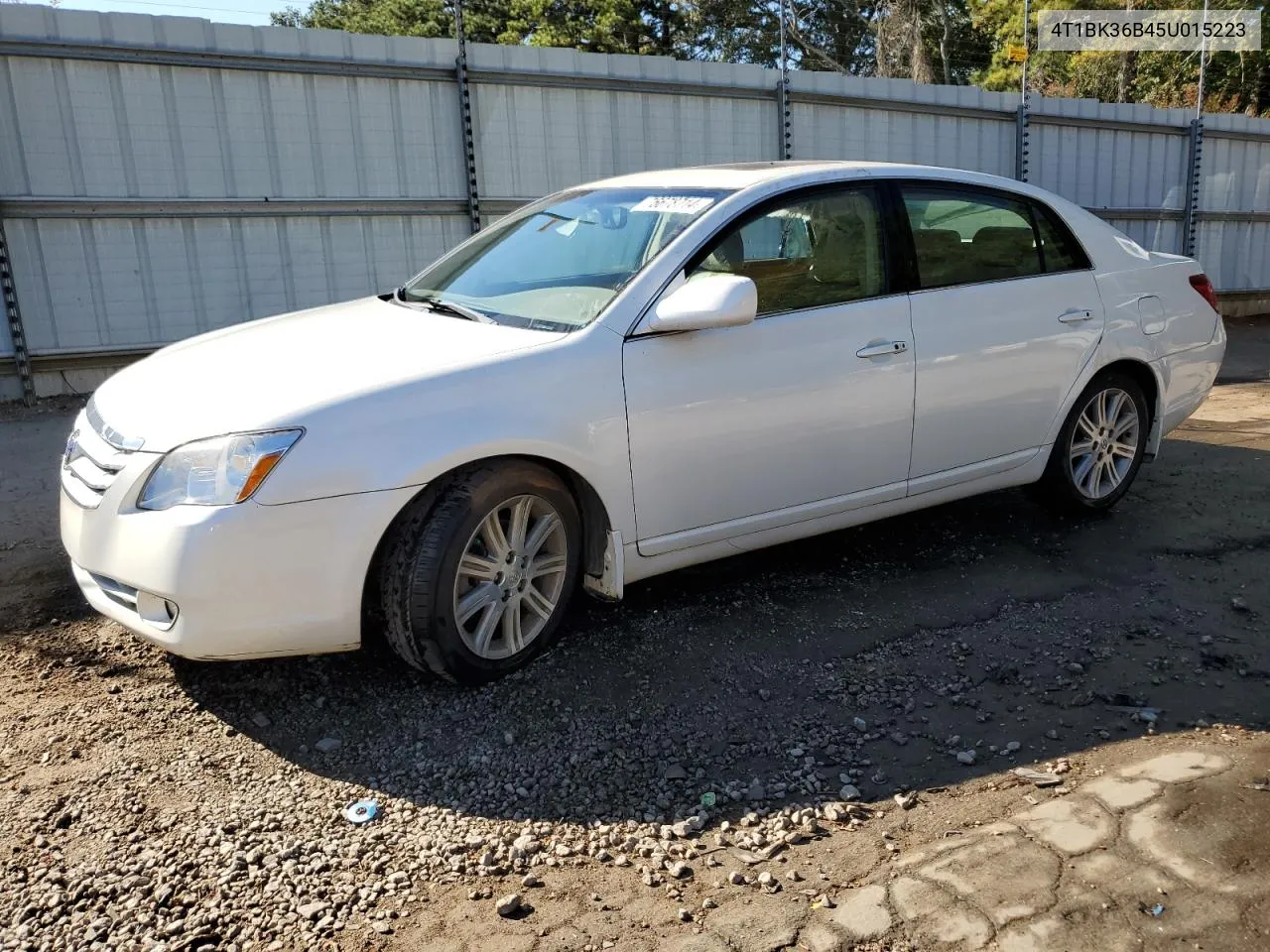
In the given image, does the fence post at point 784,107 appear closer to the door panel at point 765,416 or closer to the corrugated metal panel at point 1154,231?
the corrugated metal panel at point 1154,231

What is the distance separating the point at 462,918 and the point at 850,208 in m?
3.13

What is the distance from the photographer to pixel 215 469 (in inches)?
119

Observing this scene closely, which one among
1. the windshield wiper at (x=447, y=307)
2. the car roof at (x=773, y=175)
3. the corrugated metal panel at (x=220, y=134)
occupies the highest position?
the corrugated metal panel at (x=220, y=134)

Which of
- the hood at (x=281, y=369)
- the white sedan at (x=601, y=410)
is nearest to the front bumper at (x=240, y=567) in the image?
the white sedan at (x=601, y=410)

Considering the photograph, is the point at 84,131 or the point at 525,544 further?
the point at 84,131

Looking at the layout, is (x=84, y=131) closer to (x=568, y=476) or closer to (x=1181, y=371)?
(x=568, y=476)

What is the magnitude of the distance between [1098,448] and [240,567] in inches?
160

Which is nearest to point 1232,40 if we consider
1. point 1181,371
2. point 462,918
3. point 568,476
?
point 1181,371

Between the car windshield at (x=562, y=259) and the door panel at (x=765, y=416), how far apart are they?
0.36 meters

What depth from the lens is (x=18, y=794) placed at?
2.92 m

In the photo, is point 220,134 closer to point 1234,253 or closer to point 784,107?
point 784,107

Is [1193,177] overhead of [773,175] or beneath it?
beneath

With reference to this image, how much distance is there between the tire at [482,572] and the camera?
3268 millimetres

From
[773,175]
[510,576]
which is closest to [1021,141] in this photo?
[773,175]
